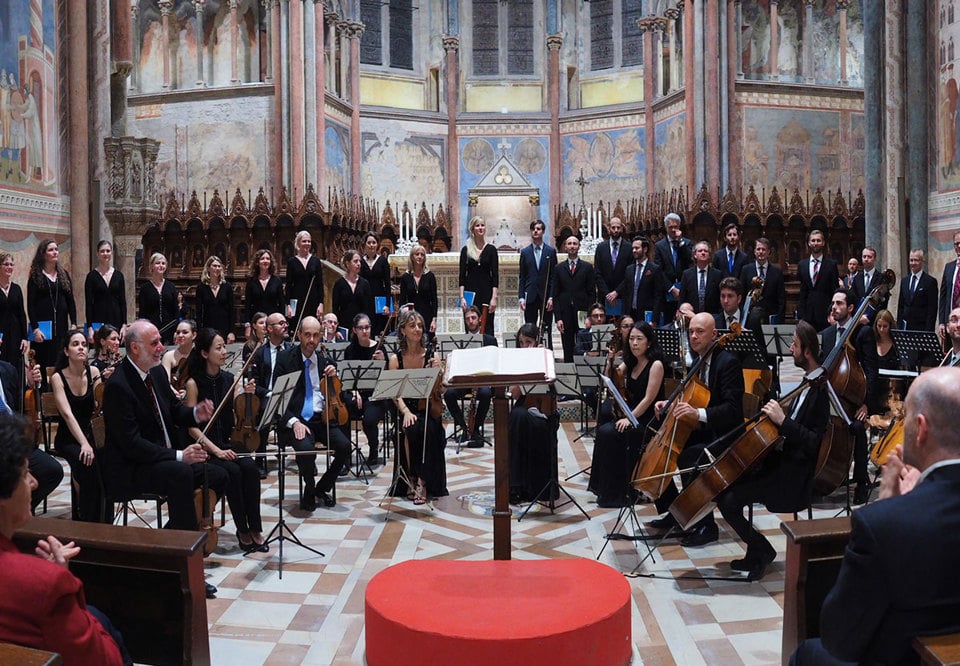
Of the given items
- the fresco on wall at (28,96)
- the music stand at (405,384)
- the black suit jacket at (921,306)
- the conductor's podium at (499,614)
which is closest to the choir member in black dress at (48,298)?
the fresco on wall at (28,96)

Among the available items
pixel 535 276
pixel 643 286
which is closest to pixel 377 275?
pixel 535 276

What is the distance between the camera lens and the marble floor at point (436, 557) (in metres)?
4.21

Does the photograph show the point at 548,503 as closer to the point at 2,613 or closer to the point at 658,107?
the point at 2,613

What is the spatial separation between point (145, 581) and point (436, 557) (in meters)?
2.54

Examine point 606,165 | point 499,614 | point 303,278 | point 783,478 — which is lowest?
point 499,614

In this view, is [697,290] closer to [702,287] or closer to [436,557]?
[702,287]

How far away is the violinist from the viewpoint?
16.3 ft

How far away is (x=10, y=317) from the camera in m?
7.83

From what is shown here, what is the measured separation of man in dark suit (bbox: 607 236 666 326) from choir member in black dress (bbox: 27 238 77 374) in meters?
5.68

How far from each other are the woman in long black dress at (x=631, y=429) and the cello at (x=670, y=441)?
0.58 m

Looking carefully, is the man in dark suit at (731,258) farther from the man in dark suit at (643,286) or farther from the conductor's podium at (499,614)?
the conductor's podium at (499,614)

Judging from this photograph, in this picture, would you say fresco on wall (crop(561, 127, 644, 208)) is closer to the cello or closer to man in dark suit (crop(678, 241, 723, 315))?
man in dark suit (crop(678, 241, 723, 315))

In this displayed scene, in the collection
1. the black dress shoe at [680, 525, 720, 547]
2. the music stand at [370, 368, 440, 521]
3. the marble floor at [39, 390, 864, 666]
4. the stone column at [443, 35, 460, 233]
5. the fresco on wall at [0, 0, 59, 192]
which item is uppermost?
the stone column at [443, 35, 460, 233]

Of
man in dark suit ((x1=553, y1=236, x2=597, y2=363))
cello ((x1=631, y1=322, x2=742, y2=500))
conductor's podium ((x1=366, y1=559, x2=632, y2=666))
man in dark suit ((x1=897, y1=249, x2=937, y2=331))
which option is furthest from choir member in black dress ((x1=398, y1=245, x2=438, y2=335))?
conductor's podium ((x1=366, y1=559, x2=632, y2=666))
